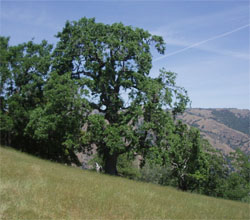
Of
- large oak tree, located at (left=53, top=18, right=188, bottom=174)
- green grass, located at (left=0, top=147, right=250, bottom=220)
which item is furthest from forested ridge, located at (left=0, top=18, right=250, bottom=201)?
green grass, located at (left=0, top=147, right=250, bottom=220)

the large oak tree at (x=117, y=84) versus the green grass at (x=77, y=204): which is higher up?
the large oak tree at (x=117, y=84)

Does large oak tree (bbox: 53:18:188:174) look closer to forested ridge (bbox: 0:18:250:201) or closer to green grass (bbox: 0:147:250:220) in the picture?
forested ridge (bbox: 0:18:250:201)

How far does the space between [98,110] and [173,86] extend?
7.71 m

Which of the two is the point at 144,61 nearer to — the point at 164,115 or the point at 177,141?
the point at 164,115

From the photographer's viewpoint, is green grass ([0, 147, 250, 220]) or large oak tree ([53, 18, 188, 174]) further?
large oak tree ([53, 18, 188, 174])

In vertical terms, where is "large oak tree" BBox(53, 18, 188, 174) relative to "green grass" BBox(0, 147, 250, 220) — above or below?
above

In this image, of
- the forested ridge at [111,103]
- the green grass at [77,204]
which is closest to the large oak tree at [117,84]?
the forested ridge at [111,103]

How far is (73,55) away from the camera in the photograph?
25.2 m

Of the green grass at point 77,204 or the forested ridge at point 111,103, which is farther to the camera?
the forested ridge at point 111,103

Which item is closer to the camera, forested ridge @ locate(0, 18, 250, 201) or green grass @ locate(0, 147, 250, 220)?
green grass @ locate(0, 147, 250, 220)

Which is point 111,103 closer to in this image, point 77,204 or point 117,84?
point 117,84

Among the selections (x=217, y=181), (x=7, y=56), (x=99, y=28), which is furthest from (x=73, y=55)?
(x=217, y=181)

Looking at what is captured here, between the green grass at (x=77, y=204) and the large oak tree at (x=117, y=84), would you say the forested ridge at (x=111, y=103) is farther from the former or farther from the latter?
the green grass at (x=77, y=204)

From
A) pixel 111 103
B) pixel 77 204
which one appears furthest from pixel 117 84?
pixel 77 204
